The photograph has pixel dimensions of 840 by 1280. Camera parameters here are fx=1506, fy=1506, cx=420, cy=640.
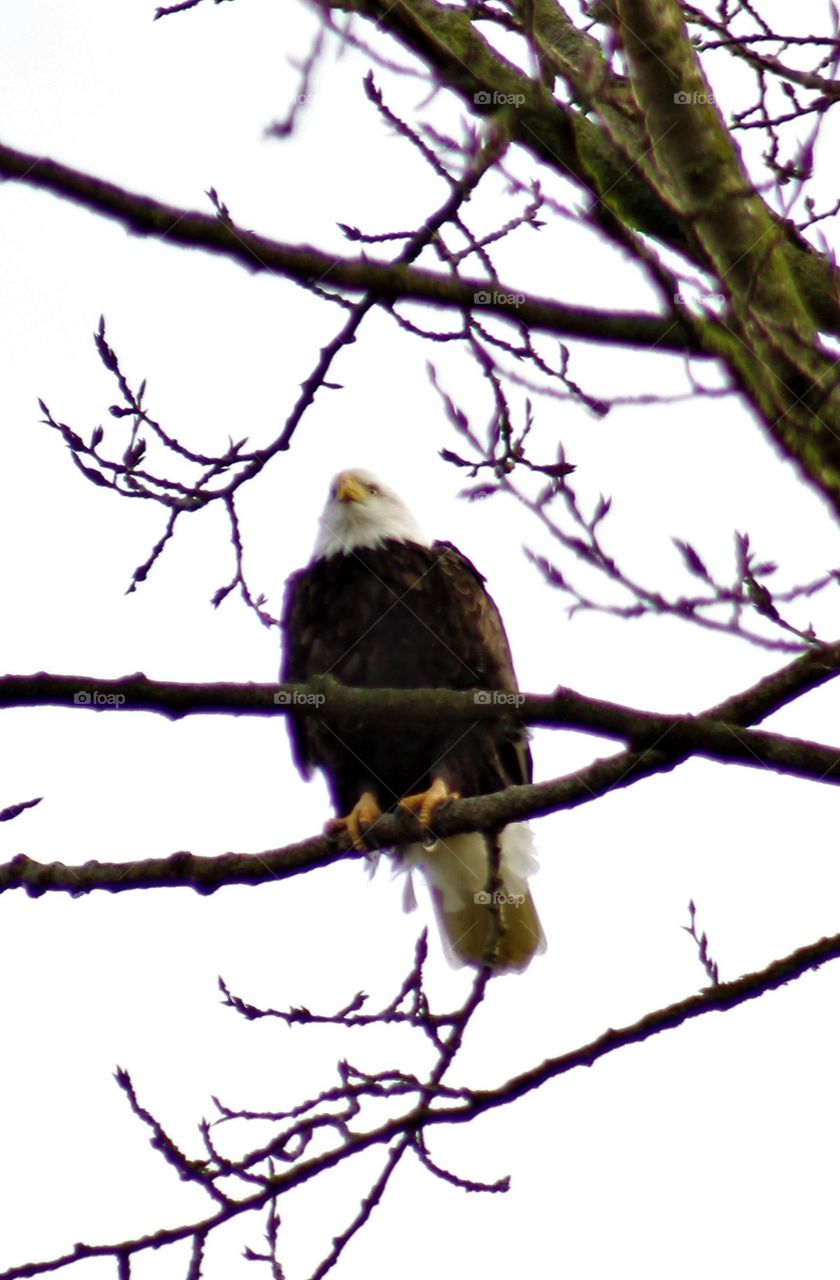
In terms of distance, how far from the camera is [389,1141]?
8.46ft

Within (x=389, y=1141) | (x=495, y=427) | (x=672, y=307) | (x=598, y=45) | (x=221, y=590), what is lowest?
(x=389, y=1141)

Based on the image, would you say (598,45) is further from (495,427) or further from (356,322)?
(495,427)

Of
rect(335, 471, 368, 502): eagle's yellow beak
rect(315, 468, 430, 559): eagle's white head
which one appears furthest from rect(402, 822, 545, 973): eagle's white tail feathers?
rect(335, 471, 368, 502): eagle's yellow beak

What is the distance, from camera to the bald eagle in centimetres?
516

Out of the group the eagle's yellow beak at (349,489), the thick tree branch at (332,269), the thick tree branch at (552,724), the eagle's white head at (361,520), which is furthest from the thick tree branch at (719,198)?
the eagle's yellow beak at (349,489)

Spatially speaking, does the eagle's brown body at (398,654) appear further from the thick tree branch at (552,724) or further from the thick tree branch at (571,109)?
the thick tree branch at (552,724)

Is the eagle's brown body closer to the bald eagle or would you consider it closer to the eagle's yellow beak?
the bald eagle

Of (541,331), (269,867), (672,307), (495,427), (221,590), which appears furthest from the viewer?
(221,590)

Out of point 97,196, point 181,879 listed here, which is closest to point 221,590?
point 181,879

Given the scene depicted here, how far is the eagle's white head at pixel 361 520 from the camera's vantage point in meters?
5.69

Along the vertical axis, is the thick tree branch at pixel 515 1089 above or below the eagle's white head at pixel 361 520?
below

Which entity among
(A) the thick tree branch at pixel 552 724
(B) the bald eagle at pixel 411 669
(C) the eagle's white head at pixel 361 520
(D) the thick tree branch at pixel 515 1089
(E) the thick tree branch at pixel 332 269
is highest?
(C) the eagle's white head at pixel 361 520

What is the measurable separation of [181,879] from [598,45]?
2317 millimetres

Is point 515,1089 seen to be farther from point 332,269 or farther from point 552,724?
point 332,269
